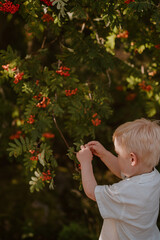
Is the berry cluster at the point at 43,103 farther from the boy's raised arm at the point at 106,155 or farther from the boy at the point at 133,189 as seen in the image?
the boy at the point at 133,189

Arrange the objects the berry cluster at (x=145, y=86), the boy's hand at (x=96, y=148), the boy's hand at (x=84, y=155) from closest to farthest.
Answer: the boy's hand at (x=84, y=155) → the boy's hand at (x=96, y=148) → the berry cluster at (x=145, y=86)

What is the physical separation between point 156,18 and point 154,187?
1.15 metres

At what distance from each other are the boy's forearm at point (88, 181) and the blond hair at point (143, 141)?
0.28m

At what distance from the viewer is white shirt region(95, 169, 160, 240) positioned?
1801 mm

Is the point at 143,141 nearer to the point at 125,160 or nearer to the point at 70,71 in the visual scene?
the point at 125,160

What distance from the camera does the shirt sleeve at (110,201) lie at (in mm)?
1809

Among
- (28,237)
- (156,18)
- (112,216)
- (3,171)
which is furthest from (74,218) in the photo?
(156,18)

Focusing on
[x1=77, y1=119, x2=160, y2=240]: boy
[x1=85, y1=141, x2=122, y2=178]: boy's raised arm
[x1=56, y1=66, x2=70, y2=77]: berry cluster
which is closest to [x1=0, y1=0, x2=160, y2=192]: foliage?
[x1=56, y1=66, x2=70, y2=77]: berry cluster

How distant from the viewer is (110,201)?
5.98ft

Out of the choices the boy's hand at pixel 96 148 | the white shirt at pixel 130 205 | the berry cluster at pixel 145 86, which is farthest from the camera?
the berry cluster at pixel 145 86

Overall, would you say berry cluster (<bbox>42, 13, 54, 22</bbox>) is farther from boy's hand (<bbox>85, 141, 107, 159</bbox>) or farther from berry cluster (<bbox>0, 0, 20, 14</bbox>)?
boy's hand (<bbox>85, 141, 107, 159</bbox>)

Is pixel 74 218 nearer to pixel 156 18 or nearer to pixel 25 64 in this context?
pixel 25 64

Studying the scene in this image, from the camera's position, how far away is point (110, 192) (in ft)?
5.99

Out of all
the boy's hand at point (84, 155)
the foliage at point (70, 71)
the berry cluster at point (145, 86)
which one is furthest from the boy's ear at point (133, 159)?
the berry cluster at point (145, 86)
